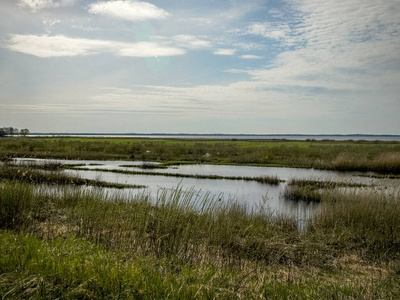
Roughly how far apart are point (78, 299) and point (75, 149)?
5194 cm

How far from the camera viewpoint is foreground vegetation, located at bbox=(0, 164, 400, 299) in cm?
598

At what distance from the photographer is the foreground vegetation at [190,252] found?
19.6 feet

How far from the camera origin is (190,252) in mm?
8953

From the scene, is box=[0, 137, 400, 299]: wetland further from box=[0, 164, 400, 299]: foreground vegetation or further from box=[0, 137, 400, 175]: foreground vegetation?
box=[0, 137, 400, 175]: foreground vegetation

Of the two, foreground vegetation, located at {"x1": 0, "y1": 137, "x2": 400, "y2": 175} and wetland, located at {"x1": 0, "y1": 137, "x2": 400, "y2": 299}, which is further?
foreground vegetation, located at {"x1": 0, "y1": 137, "x2": 400, "y2": 175}

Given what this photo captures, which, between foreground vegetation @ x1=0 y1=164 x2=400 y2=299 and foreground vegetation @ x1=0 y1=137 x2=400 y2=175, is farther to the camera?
foreground vegetation @ x1=0 y1=137 x2=400 y2=175

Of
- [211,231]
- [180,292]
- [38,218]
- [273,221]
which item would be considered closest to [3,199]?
[38,218]

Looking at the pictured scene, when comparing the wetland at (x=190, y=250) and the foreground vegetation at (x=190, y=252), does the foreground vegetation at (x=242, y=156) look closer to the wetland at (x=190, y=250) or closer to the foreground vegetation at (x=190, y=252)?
the wetland at (x=190, y=250)

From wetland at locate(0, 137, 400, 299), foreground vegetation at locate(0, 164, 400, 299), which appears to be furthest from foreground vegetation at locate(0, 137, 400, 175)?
foreground vegetation at locate(0, 164, 400, 299)

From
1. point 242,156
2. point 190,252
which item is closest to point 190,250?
point 190,252

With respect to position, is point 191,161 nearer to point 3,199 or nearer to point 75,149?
point 75,149

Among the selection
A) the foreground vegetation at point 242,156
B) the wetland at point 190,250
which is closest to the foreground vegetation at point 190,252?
the wetland at point 190,250

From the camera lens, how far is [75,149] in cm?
5478

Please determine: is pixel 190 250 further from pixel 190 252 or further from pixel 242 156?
pixel 242 156
